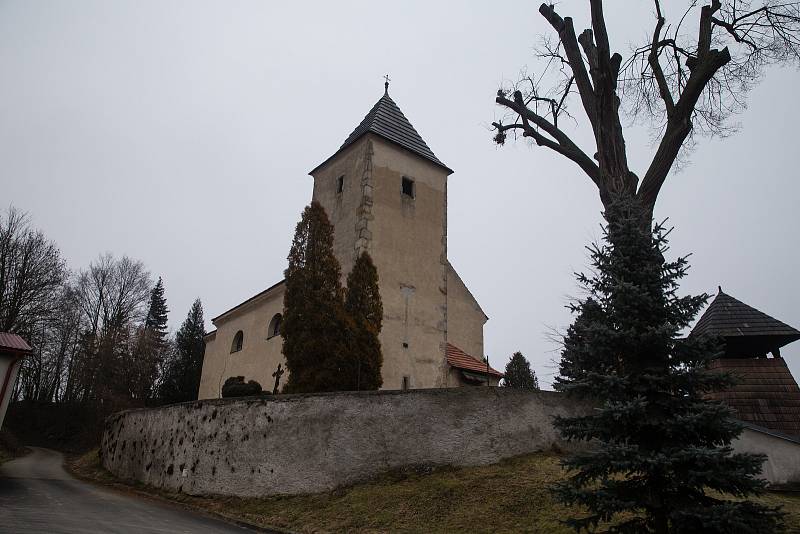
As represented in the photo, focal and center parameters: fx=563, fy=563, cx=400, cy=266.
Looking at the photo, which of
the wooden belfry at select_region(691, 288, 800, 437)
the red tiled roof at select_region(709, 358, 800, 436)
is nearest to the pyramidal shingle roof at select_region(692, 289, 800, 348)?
the wooden belfry at select_region(691, 288, 800, 437)

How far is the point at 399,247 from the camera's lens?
54.6 ft

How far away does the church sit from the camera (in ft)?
52.3

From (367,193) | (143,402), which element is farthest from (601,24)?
(143,402)

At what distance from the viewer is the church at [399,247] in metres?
15.9

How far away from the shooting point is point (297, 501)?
10133 mm

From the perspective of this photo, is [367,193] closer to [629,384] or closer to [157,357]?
[629,384]

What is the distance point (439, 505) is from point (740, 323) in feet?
38.9

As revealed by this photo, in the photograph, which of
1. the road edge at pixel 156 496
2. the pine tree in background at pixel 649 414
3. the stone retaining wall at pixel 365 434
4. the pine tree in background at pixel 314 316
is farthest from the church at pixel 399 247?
the pine tree in background at pixel 649 414

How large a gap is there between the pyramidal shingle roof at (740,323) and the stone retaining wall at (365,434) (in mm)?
7339

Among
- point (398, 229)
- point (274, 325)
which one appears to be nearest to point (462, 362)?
point (398, 229)

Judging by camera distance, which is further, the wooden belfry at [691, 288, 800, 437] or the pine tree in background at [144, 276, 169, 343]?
the pine tree in background at [144, 276, 169, 343]

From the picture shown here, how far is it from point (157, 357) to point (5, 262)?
10.7 metres

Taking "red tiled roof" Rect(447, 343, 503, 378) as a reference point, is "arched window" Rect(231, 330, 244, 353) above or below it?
above

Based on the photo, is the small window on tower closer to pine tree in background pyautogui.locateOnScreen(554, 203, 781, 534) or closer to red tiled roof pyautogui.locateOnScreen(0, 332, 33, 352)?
pine tree in background pyautogui.locateOnScreen(554, 203, 781, 534)
